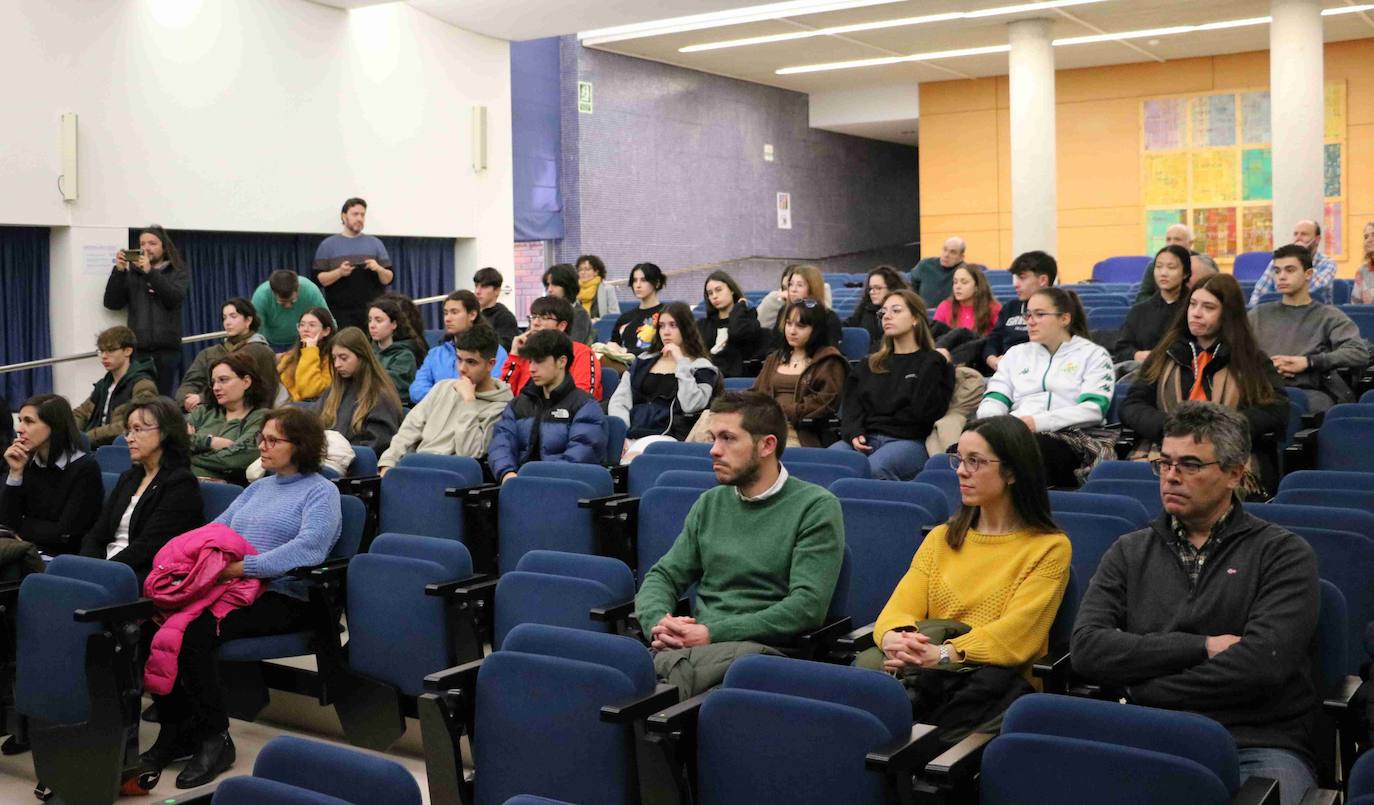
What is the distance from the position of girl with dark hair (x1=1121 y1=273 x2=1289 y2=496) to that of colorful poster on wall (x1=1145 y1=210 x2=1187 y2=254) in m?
11.7

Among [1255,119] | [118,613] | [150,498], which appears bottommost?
[118,613]

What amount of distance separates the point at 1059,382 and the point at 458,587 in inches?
100

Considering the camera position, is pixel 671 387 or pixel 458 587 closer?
pixel 458 587

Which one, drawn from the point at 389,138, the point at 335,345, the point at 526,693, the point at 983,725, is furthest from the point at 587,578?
the point at 389,138

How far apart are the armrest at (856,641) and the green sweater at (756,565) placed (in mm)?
76

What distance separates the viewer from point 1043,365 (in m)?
5.20

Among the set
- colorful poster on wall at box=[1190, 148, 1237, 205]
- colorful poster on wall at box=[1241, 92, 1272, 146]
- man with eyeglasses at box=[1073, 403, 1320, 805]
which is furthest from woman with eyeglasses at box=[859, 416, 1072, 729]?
colorful poster on wall at box=[1241, 92, 1272, 146]

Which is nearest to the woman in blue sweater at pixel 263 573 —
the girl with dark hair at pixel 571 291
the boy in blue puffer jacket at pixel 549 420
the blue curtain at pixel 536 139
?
the boy in blue puffer jacket at pixel 549 420

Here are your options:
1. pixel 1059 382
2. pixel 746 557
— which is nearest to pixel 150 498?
pixel 746 557

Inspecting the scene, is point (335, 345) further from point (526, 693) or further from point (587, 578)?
point (526, 693)

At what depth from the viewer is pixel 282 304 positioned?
817 centimetres

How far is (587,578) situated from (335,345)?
277 centimetres

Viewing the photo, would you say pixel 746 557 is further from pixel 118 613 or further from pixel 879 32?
pixel 879 32

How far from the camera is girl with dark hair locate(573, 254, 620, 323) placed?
30.8 feet
